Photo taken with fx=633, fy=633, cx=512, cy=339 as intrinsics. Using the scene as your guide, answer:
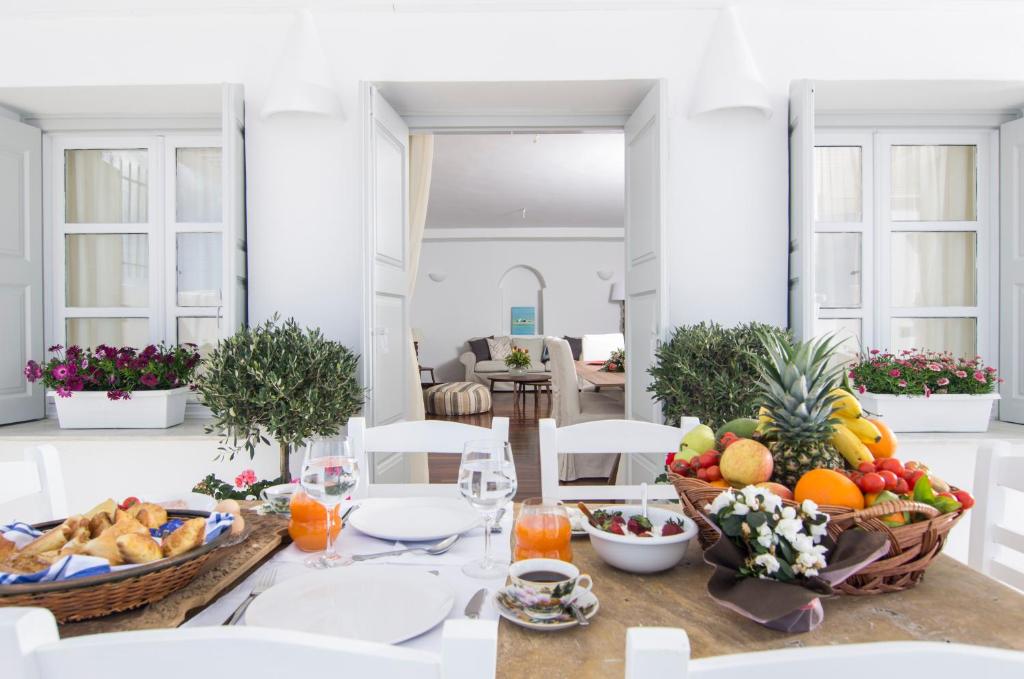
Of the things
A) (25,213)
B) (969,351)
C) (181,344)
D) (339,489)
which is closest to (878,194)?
(969,351)

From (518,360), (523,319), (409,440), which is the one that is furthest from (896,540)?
(523,319)

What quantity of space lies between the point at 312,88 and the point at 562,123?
116cm

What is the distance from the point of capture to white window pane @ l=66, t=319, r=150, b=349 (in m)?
3.20

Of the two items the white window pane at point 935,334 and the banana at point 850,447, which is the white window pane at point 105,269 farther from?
the white window pane at point 935,334

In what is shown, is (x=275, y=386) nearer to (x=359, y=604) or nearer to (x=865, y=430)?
(x=359, y=604)

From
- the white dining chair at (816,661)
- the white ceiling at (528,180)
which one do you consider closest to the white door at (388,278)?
the white ceiling at (528,180)

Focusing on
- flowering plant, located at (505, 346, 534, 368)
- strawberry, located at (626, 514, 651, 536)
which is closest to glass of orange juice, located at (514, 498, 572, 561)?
strawberry, located at (626, 514, 651, 536)

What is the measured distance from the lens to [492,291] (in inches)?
412

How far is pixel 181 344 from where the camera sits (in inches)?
125

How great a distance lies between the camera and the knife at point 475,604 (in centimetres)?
80

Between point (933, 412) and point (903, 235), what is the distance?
0.94m

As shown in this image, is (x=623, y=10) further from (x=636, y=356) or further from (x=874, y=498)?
(x=874, y=498)

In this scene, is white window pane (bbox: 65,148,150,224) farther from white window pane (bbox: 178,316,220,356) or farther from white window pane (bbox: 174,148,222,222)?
white window pane (bbox: 178,316,220,356)

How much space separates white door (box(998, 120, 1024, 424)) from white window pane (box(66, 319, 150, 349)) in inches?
165
